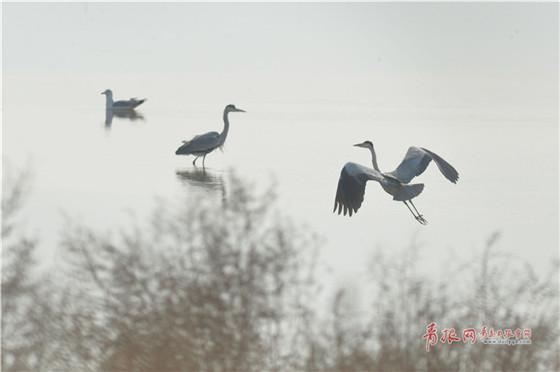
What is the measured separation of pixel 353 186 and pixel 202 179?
2861 millimetres

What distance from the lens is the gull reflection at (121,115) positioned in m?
16.2

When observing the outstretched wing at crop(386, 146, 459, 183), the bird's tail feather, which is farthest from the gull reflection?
the bird's tail feather

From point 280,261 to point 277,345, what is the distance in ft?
1.58

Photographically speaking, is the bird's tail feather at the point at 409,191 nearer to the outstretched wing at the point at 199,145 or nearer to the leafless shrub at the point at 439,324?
the leafless shrub at the point at 439,324

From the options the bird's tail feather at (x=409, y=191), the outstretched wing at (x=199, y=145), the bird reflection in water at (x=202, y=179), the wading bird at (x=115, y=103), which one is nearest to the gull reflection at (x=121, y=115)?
the wading bird at (x=115, y=103)

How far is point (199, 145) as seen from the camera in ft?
37.9

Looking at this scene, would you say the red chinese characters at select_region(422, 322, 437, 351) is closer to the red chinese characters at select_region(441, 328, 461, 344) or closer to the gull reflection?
the red chinese characters at select_region(441, 328, 461, 344)

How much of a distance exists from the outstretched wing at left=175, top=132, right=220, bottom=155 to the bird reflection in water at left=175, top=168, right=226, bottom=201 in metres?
0.49

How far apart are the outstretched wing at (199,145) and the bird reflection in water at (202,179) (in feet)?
1.61

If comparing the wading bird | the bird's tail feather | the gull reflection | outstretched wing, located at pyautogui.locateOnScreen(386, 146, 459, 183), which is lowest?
the bird's tail feather

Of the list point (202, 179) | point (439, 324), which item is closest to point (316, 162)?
point (202, 179)

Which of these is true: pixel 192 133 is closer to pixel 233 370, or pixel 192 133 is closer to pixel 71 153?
pixel 71 153

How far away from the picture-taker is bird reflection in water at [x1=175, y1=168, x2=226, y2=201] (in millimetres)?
9625

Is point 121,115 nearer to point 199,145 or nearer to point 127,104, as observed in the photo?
point 127,104
